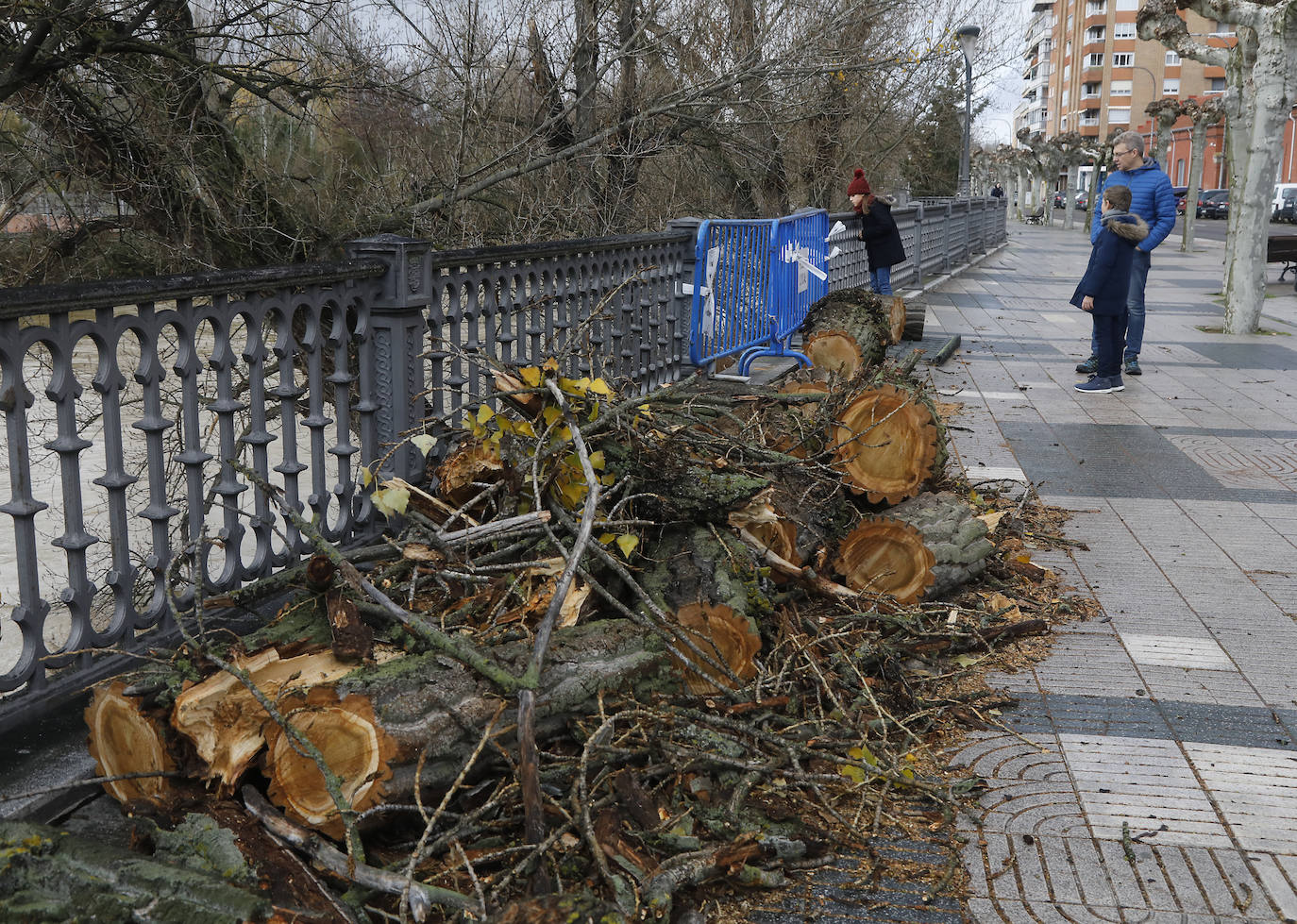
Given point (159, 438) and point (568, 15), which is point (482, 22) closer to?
point (568, 15)

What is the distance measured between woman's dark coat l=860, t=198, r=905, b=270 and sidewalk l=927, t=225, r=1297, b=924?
4.07 m

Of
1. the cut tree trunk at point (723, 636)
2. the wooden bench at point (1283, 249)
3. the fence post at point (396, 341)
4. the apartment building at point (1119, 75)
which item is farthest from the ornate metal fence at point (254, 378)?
the apartment building at point (1119, 75)

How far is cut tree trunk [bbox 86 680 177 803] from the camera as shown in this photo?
2857 millimetres

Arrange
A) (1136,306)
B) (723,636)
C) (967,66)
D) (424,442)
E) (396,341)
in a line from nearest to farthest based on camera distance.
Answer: (723,636), (424,442), (396,341), (1136,306), (967,66)

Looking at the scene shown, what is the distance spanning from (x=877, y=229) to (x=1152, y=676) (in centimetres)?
1109

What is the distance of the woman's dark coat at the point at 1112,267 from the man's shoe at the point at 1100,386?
61 centimetres

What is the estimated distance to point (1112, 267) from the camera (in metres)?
10.6

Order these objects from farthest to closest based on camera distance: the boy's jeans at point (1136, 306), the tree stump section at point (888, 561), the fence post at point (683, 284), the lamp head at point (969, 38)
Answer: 1. the lamp head at point (969, 38)
2. the boy's jeans at point (1136, 306)
3. the fence post at point (683, 284)
4. the tree stump section at point (888, 561)

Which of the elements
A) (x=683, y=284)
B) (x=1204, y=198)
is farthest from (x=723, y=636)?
(x=1204, y=198)

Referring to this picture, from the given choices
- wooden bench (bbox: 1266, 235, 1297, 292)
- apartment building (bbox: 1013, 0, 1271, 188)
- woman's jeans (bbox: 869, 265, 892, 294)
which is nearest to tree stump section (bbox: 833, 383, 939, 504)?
woman's jeans (bbox: 869, 265, 892, 294)

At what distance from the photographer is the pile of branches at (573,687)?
9.08 ft

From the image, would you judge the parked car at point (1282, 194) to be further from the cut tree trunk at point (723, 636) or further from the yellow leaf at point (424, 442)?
the cut tree trunk at point (723, 636)

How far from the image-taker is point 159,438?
3.52 metres

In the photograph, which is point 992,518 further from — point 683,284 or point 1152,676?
point 683,284
